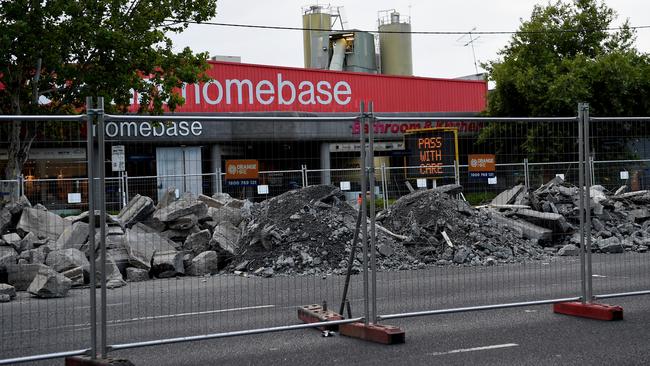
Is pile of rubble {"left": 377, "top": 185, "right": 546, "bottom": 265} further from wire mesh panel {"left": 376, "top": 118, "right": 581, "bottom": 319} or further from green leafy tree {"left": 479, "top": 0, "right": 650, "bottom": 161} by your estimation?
green leafy tree {"left": 479, "top": 0, "right": 650, "bottom": 161}

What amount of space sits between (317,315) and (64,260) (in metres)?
6.83

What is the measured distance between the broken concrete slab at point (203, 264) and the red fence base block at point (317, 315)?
5.36m

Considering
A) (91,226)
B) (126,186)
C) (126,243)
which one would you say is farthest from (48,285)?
(91,226)

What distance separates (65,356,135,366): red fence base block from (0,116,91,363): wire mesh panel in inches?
7.7

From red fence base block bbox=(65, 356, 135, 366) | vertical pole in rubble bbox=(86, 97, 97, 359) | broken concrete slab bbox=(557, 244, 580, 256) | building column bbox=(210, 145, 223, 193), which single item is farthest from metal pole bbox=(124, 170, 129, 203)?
broken concrete slab bbox=(557, 244, 580, 256)

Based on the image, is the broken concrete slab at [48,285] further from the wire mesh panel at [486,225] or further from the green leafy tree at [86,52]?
the green leafy tree at [86,52]

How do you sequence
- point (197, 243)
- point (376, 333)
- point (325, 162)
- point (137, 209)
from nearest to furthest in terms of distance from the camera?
point (376, 333), point (325, 162), point (137, 209), point (197, 243)

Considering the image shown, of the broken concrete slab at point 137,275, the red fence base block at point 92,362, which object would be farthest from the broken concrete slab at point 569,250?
the red fence base block at point 92,362

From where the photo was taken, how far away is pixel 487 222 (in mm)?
18531

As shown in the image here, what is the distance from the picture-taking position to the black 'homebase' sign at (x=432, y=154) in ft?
52.0

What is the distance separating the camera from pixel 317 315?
9.45 meters

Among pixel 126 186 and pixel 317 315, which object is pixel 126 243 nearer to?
pixel 126 186

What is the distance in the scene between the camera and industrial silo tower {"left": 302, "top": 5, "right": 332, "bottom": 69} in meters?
61.7

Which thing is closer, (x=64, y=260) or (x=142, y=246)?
(x=64, y=260)
